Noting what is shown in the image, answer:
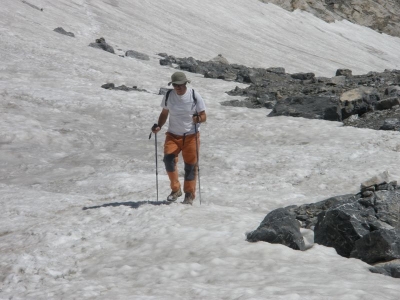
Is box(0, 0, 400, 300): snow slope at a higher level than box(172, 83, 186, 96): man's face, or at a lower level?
lower

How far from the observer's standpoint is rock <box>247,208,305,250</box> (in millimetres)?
8070

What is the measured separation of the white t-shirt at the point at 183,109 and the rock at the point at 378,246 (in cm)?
356

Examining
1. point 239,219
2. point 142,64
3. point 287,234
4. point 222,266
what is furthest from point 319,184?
point 142,64

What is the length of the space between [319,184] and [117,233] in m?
5.17

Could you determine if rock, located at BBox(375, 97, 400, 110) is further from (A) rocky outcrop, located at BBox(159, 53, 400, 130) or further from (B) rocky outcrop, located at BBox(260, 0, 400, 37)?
(B) rocky outcrop, located at BBox(260, 0, 400, 37)

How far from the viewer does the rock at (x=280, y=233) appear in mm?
8070

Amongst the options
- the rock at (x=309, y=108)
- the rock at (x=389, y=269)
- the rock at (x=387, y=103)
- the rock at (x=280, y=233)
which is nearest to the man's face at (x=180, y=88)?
the rock at (x=280, y=233)

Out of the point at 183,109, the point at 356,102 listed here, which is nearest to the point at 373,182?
the point at 183,109

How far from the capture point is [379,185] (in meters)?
10.1

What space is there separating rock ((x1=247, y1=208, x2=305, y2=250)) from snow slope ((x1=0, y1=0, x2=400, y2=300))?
0.21m

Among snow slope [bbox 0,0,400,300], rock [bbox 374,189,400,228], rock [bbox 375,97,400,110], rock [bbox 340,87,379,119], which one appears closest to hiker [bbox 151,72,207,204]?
snow slope [bbox 0,0,400,300]

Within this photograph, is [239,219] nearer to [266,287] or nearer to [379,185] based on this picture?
[379,185]

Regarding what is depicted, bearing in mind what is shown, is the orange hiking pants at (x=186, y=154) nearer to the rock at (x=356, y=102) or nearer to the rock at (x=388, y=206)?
the rock at (x=388, y=206)

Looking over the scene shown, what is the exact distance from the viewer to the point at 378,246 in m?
7.61
